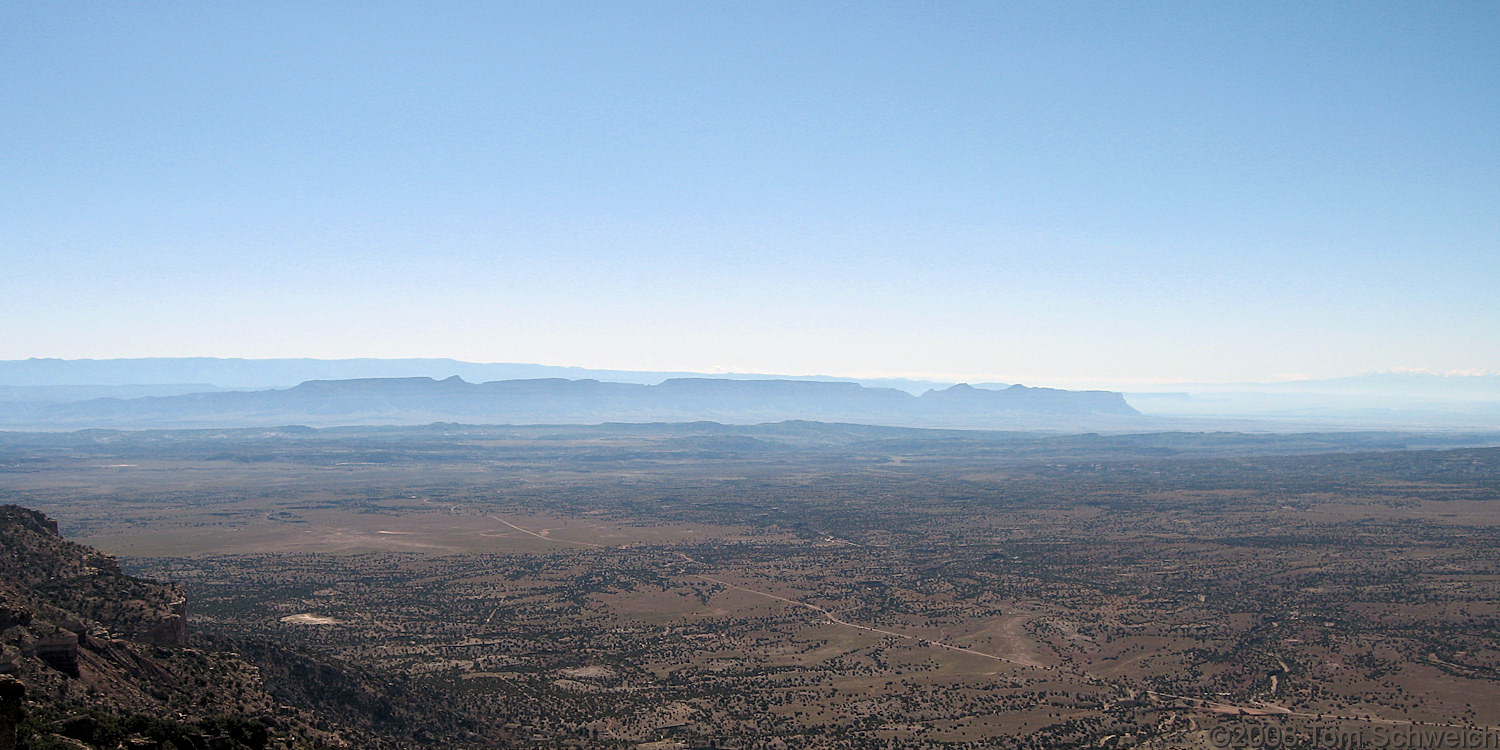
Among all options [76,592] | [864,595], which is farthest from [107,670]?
[864,595]

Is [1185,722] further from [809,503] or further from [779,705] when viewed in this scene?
[809,503]

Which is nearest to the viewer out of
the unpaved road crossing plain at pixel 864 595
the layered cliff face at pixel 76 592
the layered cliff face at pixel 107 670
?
the layered cliff face at pixel 107 670

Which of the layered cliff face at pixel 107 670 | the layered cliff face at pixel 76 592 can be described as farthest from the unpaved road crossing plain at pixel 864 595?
the layered cliff face at pixel 76 592

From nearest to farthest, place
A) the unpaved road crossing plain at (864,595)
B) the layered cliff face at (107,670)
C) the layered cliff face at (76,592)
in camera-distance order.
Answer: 1. the layered cliff face at (107,670)
2. the layered cliff face at (76,592)
3. the unpaved road crossing plain at (864,595)

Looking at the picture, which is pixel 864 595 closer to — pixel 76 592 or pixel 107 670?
pixel 76 592

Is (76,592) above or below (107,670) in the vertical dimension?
above

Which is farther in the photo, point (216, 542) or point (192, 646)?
point (216, 542)

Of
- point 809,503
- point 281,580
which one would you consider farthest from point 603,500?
point 281,580

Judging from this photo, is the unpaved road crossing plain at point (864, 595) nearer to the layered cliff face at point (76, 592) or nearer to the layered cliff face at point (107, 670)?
the layered cliff face at point (107, 670)
